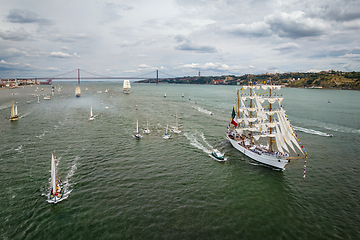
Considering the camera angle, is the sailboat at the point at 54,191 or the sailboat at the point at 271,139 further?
the sailboat at the point at 271,139

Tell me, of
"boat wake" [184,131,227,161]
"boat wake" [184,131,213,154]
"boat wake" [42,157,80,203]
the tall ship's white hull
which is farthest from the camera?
"boat wake" [184,131,213,154]

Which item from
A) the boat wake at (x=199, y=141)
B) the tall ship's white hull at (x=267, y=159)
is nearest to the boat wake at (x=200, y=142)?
the boat wake at (x=199, y=141)

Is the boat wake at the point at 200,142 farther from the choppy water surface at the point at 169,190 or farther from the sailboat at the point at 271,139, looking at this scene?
the sailboat at the point at 271,139

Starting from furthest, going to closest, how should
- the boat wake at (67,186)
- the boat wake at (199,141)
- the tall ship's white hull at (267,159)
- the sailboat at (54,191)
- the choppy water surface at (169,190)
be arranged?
the boat wake at (199,141) < the tall ship's white hull at (267,159) < the boat wake at (67,186) < the sailboat at (54,191) < the choppy water surface at (169,190)

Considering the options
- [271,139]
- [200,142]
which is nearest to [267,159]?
[271,139]

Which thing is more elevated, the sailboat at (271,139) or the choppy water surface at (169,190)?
the sailboat at (271,139)

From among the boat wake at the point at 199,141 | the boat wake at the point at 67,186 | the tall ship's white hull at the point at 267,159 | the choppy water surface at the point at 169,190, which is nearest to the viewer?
the choppy water surface at the point at 169,190

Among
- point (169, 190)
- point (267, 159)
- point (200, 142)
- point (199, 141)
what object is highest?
point (199, 141)

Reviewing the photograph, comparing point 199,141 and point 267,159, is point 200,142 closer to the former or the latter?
point 199,141

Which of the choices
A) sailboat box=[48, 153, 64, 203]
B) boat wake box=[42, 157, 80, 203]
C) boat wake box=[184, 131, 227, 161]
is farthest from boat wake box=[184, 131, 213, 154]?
sailboat box=[48, 153, 64, 203]

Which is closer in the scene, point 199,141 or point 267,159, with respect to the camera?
point 267,159

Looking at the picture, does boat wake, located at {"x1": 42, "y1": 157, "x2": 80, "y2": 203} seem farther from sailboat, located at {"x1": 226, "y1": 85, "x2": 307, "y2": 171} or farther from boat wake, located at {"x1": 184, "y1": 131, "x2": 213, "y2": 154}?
Result: sailboat, located at {"x1": 226, "y1": 85, "x2": 307, "y2": 171}

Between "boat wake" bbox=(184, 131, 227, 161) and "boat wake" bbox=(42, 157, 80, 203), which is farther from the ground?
"boat wake" bbox=(184, 131, 227, 161)
